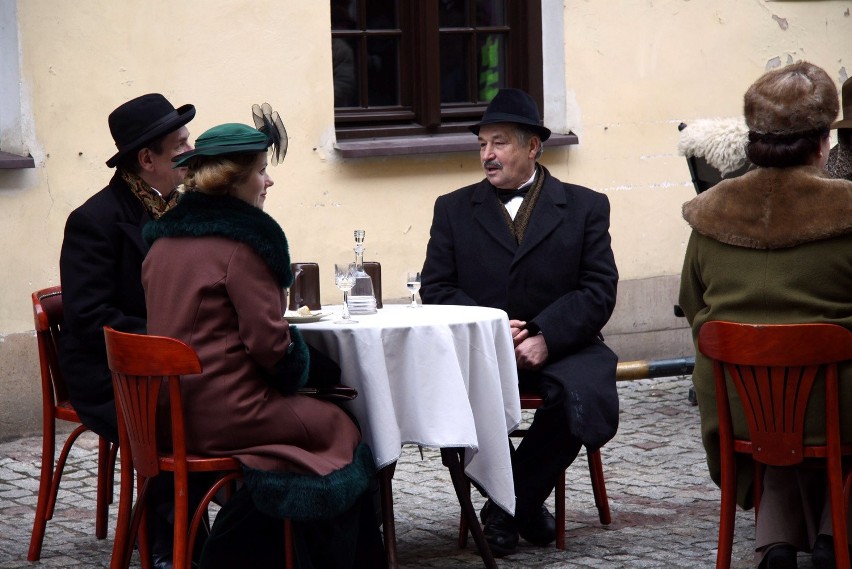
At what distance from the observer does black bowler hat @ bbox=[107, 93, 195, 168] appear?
5129 mm

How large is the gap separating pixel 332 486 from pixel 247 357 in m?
0.47

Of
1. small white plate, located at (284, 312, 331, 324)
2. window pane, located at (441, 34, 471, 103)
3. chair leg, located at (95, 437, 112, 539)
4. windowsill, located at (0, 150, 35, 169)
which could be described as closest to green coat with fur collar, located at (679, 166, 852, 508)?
small white plate, located at (284, 312, 331, 324)

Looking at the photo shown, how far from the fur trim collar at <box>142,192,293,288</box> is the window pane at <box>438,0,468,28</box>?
4609 millimetres

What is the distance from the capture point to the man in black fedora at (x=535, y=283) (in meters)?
5.31

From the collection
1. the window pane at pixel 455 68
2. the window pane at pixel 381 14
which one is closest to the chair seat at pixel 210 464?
the window pane at pixel 381 14

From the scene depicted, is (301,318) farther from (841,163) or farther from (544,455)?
(841,163)

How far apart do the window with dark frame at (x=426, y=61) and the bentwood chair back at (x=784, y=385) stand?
4344 mm

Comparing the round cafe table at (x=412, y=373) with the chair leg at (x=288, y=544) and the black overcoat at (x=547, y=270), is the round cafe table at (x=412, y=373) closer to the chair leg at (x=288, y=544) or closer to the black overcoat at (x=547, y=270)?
the chair leg at (x=288, y=544)

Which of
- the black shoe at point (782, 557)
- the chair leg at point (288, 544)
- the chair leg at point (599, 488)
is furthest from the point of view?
the chair leg at point (599, 488)

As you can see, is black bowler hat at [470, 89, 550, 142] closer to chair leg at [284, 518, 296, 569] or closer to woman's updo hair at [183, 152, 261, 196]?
woman's updo hair at [183, 152, 261, 196]

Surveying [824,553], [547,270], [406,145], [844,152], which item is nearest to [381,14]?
[406,145]

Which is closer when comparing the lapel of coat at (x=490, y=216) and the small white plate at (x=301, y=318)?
the small white plate at (x=301, y=318)

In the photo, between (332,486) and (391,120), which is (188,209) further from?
(391,120)

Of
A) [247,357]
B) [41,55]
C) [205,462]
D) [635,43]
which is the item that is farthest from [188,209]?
[635,43]
